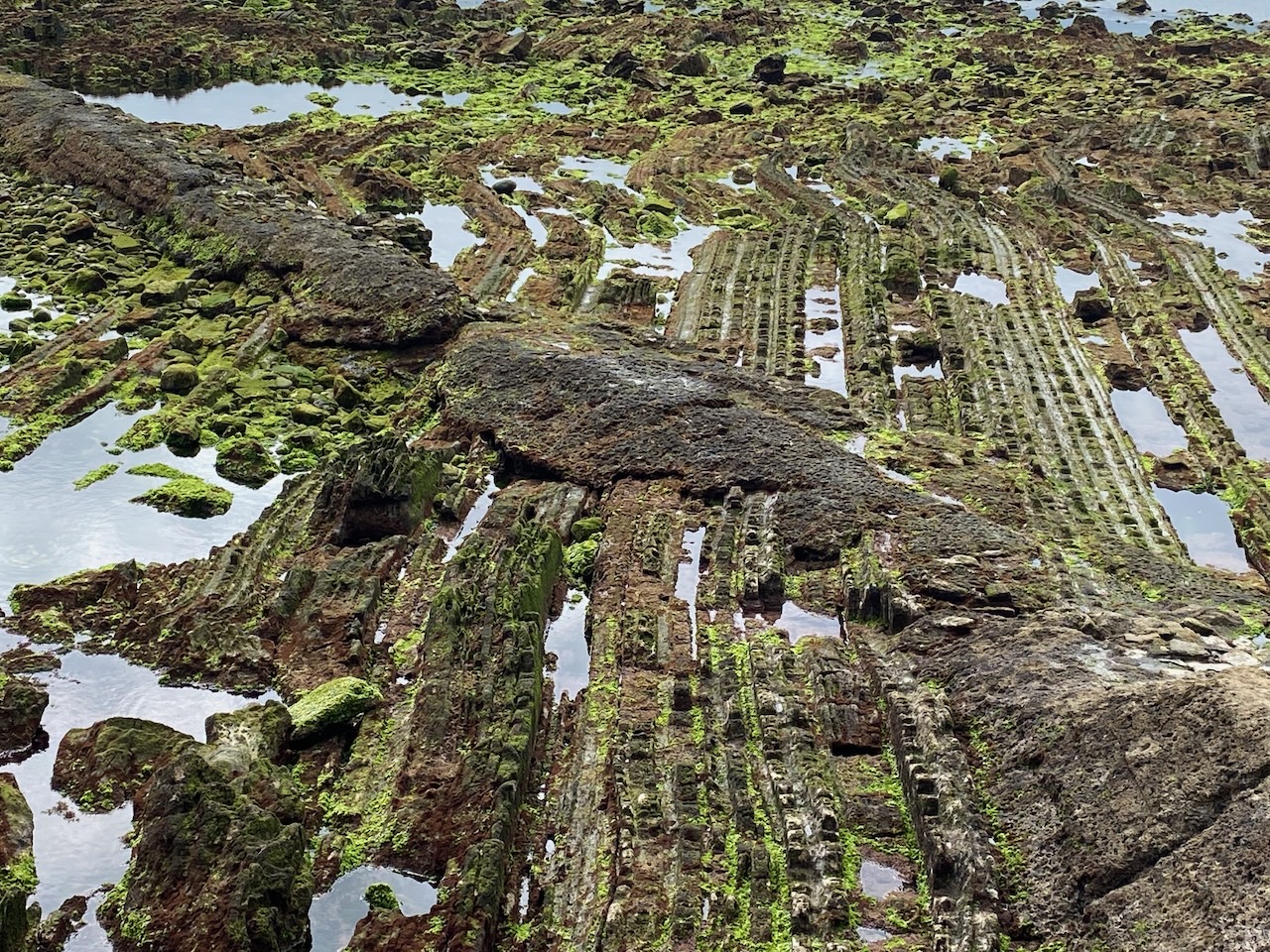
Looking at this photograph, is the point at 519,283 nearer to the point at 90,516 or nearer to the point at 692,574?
the point at 90,516

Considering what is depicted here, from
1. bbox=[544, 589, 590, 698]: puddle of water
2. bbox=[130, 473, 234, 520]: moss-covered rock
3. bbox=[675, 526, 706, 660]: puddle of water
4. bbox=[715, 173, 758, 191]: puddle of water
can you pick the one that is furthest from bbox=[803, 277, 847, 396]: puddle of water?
bbox=[130, 473, 234, 520]: moss-covered rock

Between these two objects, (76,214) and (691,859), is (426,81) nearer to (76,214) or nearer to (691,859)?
(76,214)

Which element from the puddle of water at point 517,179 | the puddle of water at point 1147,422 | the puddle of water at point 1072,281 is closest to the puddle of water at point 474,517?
the puddle of water at point 1147,422

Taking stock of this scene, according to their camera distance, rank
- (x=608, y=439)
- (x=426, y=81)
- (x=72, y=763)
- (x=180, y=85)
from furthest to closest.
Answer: (x=426, y=81) → (x=180, y=85) → (x=608, y=439) → (x=72, y=763)

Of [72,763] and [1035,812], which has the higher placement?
[1035,812]

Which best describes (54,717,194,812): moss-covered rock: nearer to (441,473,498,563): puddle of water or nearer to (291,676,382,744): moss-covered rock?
(291,676,382,744): moss-covered rock

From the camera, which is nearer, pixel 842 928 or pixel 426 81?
pixel 842 928

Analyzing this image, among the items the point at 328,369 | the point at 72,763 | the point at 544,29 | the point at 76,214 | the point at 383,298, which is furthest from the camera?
the point at 544,29

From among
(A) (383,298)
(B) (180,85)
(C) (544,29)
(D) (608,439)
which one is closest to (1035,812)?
(D) (608,439)
